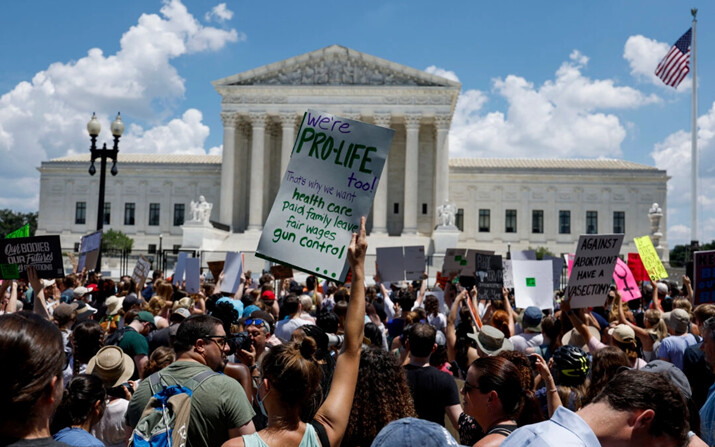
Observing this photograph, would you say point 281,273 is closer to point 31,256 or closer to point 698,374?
point 31,256

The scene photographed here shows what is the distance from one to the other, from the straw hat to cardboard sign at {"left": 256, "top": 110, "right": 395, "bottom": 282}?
1.52 m

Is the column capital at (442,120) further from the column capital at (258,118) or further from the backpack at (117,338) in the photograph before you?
the backpack at (117,338)

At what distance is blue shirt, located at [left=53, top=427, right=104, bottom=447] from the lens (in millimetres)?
3426

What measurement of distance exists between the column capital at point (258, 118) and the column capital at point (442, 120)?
1430 cm

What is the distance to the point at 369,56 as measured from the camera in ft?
170

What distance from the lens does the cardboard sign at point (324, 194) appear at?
185 inches

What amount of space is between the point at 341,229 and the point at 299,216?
0.36m

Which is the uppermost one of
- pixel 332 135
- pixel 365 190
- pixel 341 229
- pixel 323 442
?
pixel 332 135

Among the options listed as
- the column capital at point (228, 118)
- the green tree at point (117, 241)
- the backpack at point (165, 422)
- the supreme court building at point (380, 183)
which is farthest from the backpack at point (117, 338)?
the green tree at point (117, 241)

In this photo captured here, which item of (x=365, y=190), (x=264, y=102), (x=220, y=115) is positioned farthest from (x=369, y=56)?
(x=365, y=190)

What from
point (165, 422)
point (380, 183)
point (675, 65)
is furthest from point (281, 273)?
point (380, 183)

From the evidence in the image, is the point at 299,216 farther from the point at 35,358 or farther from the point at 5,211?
the point at 5,211

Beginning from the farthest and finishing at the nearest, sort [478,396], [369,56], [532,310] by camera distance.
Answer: [369,56] → [532,310] → [478,396]

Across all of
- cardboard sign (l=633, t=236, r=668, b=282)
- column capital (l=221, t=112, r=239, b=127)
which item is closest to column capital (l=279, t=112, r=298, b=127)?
column capital (l=221, t=112, r=239, b=127)
